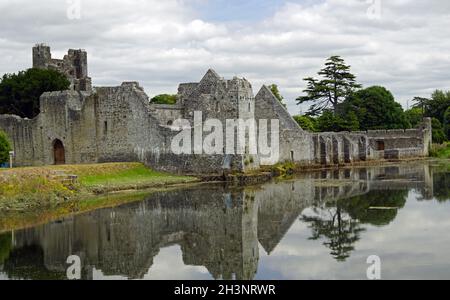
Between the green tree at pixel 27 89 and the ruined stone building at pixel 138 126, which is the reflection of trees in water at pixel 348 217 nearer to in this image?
the ruined stone building at pixel 138 126

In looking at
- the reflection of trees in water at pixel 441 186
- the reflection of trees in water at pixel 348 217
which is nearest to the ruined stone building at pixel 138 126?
the reflection of trees in water at pixel 441 186

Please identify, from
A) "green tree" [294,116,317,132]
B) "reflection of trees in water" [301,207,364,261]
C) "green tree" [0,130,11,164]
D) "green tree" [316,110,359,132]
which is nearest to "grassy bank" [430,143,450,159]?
"green tree" [316,110,359,132]

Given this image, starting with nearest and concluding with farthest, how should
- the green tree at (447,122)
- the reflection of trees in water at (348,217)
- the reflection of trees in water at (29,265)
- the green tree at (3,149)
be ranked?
the reflection of trees in water at (29,265) → the reflection of trees in water at (348,217) → the green tree at (3,149) → the green tree at (447,122)

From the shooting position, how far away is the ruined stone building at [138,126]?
34.5 m

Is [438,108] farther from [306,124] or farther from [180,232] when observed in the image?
[180,232]

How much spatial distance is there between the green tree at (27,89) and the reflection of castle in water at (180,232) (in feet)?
80.7

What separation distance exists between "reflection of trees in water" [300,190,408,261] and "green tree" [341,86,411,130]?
131 ft

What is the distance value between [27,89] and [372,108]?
109 ft

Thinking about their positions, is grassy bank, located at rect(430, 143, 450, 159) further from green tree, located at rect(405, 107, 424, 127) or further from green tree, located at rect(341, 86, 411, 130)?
green tree, located at rect(405, 107, 424, 127)

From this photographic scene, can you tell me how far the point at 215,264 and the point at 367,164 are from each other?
124ft

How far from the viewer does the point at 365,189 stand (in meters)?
28.2
